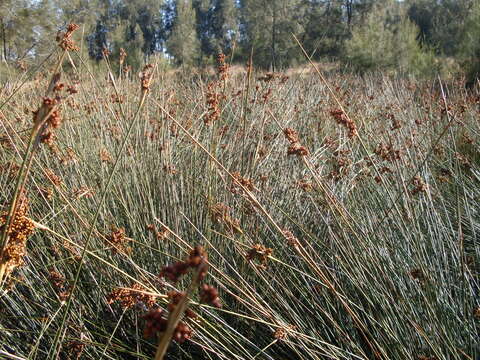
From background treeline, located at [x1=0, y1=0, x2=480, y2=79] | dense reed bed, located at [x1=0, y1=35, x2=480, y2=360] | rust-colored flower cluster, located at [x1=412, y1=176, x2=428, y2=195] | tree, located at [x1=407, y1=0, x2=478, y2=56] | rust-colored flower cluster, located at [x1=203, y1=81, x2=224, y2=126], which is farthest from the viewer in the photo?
tree, located at [x1=407, y1=0, x2=478, y2=56]

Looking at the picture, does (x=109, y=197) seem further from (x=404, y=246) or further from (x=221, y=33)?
(x=221, y=33)

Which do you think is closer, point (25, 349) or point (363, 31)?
point (25, 349)

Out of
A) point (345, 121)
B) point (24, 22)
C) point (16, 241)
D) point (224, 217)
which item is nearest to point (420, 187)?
point (345, 121)

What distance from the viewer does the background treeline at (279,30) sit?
36.7 ft

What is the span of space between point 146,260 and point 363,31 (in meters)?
14.1

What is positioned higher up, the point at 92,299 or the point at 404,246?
the point at 404,246

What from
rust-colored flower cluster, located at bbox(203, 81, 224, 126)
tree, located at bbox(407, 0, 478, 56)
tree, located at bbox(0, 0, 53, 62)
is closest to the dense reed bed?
rust-colored flower cluster, located at bbox(203, 81, 224, 126)

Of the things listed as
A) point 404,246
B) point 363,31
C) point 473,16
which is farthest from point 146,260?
point 363,31

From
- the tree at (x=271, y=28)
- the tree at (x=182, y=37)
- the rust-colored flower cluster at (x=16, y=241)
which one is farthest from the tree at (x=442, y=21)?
the rust-colored flower cluster at (x=16, y=241)

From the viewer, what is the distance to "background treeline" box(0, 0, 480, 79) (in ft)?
36.7

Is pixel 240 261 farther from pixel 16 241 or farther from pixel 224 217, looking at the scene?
pixel 16 241

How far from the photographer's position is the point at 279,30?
61.5 ft

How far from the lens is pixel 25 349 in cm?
142

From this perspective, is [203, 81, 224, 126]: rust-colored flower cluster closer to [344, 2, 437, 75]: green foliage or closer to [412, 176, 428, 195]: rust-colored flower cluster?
[412, 176, 428, 195]: rust-colored flower cluster
